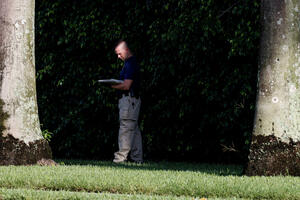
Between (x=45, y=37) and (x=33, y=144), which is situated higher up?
(x=45, y=37)

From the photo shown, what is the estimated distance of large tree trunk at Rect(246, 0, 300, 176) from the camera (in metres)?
7.77

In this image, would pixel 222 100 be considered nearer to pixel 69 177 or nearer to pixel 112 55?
pixel 112 55

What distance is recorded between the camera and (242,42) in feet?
32.6

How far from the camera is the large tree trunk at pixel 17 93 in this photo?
8680mm

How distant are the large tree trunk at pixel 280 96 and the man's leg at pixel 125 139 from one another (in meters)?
3.03

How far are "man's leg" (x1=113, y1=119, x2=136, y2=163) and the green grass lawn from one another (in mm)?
2404

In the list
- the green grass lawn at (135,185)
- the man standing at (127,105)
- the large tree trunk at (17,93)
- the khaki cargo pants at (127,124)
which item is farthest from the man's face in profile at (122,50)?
the green grass lawn at (135,185)

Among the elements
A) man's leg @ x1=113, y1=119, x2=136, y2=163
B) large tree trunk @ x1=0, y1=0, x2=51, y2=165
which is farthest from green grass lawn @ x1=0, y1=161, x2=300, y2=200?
man's leg @ x1=113, y1=119, x2=136, y2=163

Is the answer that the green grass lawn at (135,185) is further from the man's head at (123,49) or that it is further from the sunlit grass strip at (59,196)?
the man's head at (123,49)

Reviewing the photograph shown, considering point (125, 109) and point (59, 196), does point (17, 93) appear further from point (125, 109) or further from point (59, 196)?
point (59, 196)

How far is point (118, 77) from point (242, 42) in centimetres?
266

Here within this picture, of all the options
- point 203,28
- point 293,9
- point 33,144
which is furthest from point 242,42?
point 33,144

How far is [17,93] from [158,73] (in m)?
3.01

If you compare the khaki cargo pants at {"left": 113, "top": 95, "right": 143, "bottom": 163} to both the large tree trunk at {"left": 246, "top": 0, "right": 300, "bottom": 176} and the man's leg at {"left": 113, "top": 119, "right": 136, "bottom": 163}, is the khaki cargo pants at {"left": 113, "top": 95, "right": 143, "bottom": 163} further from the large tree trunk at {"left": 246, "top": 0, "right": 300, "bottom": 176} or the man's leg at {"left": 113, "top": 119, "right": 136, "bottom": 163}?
the large tree trunk at {"left": 246, "top": 0, "right": 300, "bottom": 176}
